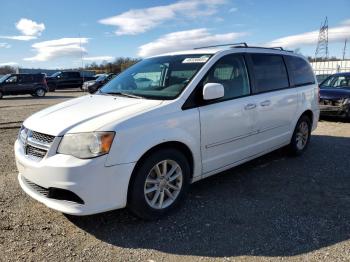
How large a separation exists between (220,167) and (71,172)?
197 cm

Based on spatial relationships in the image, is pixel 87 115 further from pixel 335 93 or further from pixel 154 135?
pixel 335 93

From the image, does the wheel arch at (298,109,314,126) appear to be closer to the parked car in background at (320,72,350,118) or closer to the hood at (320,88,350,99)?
the parked car in background at (320,72,350,118)

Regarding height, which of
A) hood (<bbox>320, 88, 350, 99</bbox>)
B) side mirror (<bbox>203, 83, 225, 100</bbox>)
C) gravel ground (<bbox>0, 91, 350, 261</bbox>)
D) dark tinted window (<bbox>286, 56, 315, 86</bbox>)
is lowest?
gravel ground (<bbox>0, 91, 350, 261</bbox>)

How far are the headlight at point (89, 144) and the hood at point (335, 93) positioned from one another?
8.84 m

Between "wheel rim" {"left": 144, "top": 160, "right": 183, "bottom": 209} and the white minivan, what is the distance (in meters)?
0.01

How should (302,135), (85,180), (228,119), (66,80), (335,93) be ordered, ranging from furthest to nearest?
(66,80) → (335,93) → (302,135) → (228,119) → (85,180)

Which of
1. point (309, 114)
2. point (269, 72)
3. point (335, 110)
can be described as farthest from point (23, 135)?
point (335, 110)

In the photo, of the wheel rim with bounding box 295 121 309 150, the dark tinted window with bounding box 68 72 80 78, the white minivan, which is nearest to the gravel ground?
the white minivan

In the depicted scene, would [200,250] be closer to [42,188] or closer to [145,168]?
[145,168]

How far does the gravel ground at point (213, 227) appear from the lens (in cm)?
325

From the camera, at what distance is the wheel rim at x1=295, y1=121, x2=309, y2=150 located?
6.36m

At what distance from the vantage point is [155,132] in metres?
3.62

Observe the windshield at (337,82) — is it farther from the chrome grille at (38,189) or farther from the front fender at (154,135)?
the chrome grille at (38,189)

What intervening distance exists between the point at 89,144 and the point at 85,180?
1.07 ft
